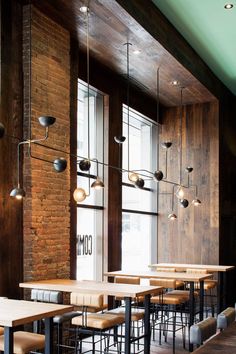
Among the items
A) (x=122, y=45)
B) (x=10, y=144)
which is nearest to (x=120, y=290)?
(x=10, y=144)

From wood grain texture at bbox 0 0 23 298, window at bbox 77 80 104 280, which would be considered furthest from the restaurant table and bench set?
window at bbox 77 80 104 280

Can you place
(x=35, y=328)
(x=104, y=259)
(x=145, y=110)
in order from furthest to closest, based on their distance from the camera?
1. (x=145, y=110)
2. (x=104, y=259)
3. (x=35, y=328)

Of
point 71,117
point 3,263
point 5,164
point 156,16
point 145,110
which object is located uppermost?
point 156,16

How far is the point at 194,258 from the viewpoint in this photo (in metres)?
8.90

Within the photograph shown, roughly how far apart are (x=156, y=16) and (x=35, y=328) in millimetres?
3791

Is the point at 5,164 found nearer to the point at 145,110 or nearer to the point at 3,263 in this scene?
the point at 3,263

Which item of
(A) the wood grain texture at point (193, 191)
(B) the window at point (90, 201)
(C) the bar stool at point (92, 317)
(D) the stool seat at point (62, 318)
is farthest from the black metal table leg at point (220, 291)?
(D) the stool seat at point (62, 318)

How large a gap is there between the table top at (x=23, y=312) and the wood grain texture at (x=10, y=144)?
2.40 feet

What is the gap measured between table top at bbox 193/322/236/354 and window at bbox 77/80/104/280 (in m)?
3.76

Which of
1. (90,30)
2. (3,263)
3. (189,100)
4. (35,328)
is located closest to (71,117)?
(90,30)

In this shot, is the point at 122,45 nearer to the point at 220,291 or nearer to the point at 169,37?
the point at 169,37

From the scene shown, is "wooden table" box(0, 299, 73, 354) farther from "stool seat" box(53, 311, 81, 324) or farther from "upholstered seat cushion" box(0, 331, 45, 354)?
"stool seat" box(53, 311, 81, 324)

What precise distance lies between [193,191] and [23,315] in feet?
19.5

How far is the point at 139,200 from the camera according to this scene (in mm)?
8867
